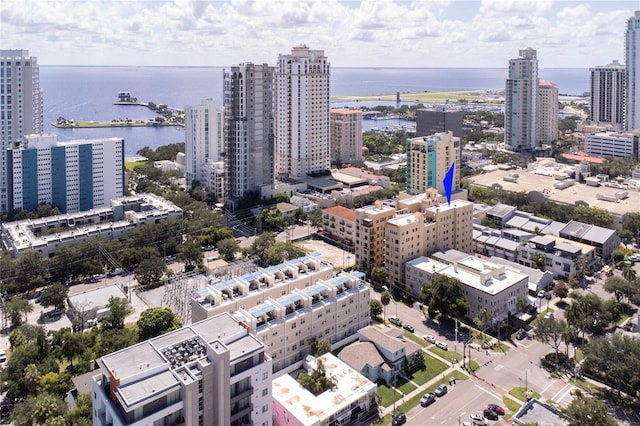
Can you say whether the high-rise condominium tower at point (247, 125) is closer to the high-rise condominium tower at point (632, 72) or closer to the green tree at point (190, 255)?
the green tree at point (190, 255)

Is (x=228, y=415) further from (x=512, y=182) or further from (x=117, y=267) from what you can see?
(x=512, y=182)

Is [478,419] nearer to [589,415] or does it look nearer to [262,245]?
[589,415]

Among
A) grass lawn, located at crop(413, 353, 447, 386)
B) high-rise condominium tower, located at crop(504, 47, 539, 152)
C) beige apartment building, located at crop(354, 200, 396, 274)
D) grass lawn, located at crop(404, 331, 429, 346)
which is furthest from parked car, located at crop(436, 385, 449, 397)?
high-rise condominium tower, located at crop(504, 47, 539, 152)

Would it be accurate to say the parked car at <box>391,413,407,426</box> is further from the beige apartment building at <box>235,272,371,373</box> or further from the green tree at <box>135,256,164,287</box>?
the green tree at <box>135,256,164,287</box>

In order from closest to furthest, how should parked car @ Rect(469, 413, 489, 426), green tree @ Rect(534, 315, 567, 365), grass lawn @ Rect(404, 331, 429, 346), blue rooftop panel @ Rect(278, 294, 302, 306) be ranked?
parked car @ Rect(469, 413, 489, 426), blue rooftop panel @ Rect(278, 294, 302, 306), green tree @ Rect(534, 315, 567, 365), grass lawn @ Rect(404, 331, 429, 346)

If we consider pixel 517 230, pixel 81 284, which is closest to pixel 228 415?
pixel 81 284
